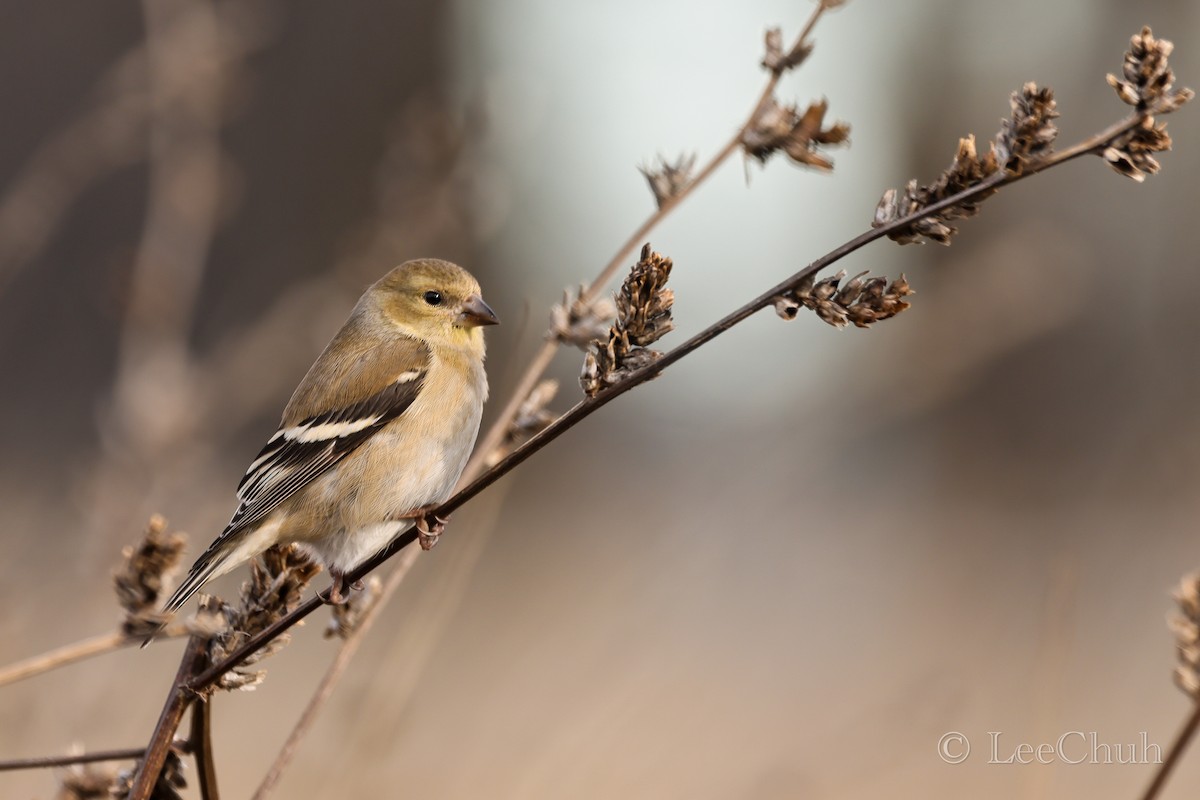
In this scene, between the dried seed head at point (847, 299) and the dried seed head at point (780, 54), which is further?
the dried seed head at point (780, 54)

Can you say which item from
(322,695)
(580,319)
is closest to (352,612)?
(322,695)

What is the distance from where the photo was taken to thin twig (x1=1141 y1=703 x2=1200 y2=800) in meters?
1.23

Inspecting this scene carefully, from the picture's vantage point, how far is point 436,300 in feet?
10.2

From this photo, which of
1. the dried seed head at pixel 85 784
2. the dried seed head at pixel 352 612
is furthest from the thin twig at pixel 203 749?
the dried seed head at pixel 352 612

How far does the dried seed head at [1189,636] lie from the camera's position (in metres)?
1.23

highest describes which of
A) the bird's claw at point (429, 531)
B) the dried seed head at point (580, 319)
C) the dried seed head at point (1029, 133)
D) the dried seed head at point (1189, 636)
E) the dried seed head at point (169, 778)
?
the dried seed head at point (580, 319)

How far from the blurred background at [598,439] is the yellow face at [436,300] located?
0.08 m

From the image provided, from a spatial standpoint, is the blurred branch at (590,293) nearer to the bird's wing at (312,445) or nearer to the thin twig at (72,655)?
the thin twig at (72,655)

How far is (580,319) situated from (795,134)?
44cm

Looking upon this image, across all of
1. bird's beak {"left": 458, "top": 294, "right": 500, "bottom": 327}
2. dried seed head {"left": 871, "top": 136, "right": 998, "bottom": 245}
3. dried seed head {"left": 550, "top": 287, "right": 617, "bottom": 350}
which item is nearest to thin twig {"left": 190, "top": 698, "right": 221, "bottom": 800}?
dried seed head {"left": 550, "top": 287, "right": 617, "bottom": 350}

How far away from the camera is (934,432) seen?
11750mm

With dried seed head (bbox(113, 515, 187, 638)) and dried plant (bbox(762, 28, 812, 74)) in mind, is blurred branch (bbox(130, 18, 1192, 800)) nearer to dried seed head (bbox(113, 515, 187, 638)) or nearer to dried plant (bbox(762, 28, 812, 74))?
dried seed head (bbox(113, 515, 187, 638))

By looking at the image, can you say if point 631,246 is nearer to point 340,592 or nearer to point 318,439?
point 340,592

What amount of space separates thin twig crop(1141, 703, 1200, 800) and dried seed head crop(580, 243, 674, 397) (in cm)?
68
